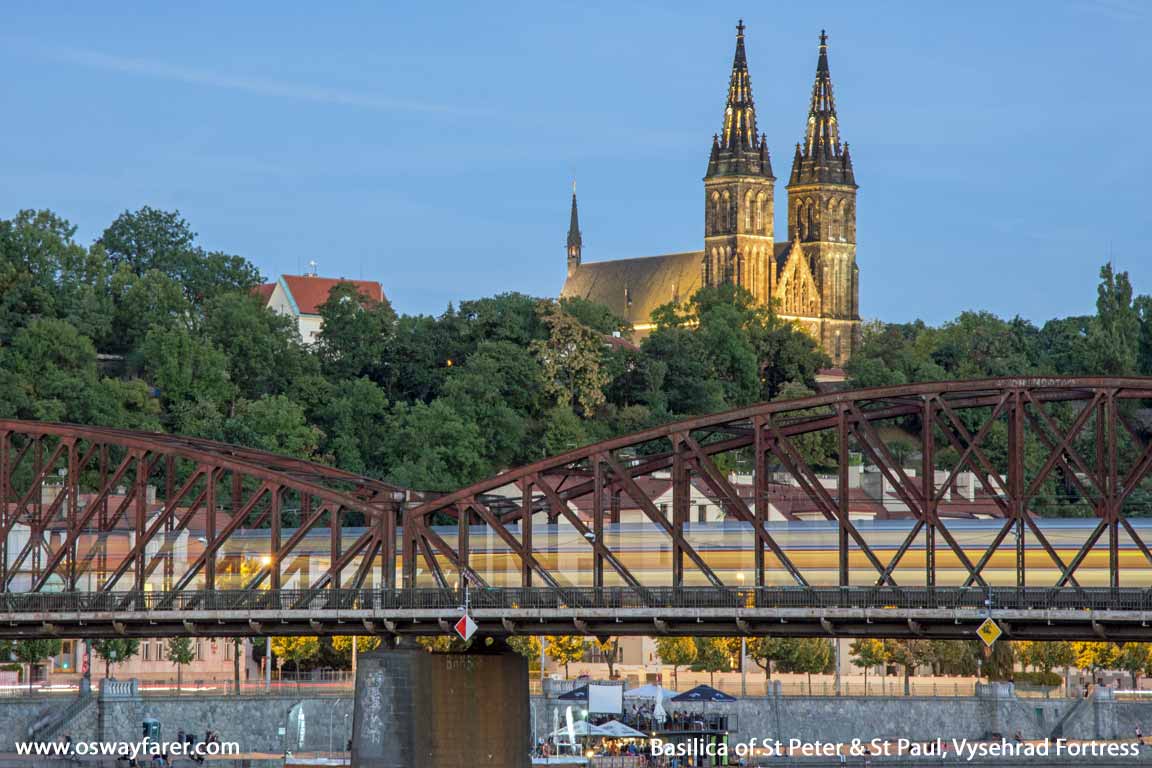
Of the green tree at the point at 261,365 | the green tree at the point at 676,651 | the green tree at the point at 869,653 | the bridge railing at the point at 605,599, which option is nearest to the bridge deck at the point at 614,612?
the bridge railing at the point at 605,599

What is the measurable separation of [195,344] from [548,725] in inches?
3352

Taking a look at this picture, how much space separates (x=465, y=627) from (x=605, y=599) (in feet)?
16.6

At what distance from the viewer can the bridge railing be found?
73.0 m

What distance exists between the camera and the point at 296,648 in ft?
420

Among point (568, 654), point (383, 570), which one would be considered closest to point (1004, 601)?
point (383, 570)

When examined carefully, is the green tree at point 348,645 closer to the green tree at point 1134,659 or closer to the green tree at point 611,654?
the green tree at point 611,654

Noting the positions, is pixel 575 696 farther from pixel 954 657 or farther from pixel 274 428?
pixel 274 428

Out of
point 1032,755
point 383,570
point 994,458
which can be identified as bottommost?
point 1032,755

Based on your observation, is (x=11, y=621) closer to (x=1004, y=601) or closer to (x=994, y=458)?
(x=1004, y=601)

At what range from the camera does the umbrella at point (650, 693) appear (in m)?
105

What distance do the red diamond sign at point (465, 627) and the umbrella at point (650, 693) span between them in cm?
2755

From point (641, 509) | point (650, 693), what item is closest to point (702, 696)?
point (650, 693)

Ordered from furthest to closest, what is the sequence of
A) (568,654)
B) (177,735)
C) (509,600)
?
(568,654) < (177,735) < (509,600)

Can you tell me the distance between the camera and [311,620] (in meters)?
81.2
